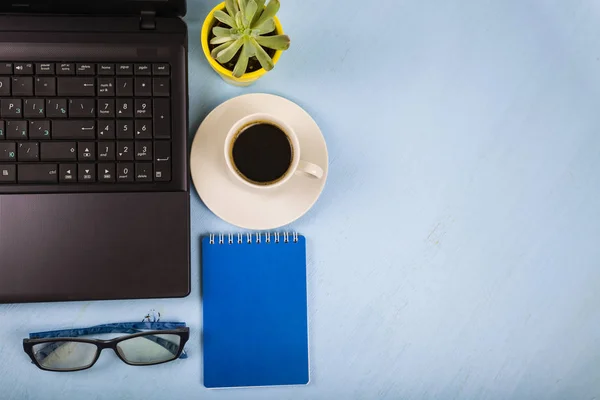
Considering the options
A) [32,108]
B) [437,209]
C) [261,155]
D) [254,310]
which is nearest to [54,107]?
[32,108]

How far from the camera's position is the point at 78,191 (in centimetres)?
62

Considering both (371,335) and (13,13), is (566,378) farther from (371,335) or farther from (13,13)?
(13,13)

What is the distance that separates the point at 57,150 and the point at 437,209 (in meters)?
0.47

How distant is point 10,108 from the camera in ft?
1.97

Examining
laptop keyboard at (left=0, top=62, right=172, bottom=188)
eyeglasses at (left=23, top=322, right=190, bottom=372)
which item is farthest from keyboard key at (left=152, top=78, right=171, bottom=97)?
eyeglasses at (left=23, top=322, right=190, bottom=372)

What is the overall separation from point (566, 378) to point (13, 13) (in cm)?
83

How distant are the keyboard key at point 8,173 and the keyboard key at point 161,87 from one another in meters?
0.17

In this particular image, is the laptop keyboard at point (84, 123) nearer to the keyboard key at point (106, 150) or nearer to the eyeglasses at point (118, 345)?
the keyboard key at point (106, 150)

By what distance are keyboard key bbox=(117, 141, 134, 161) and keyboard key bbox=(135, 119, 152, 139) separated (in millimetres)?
13

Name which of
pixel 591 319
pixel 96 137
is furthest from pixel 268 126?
pixel 591 319

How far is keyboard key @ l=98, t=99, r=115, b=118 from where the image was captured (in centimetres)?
61

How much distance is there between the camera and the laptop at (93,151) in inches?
23.9

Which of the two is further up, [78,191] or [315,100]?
[315,100]

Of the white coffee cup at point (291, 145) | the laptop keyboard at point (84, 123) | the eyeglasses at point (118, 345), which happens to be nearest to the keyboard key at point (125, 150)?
the laptop keyboard at point (84, 123)
